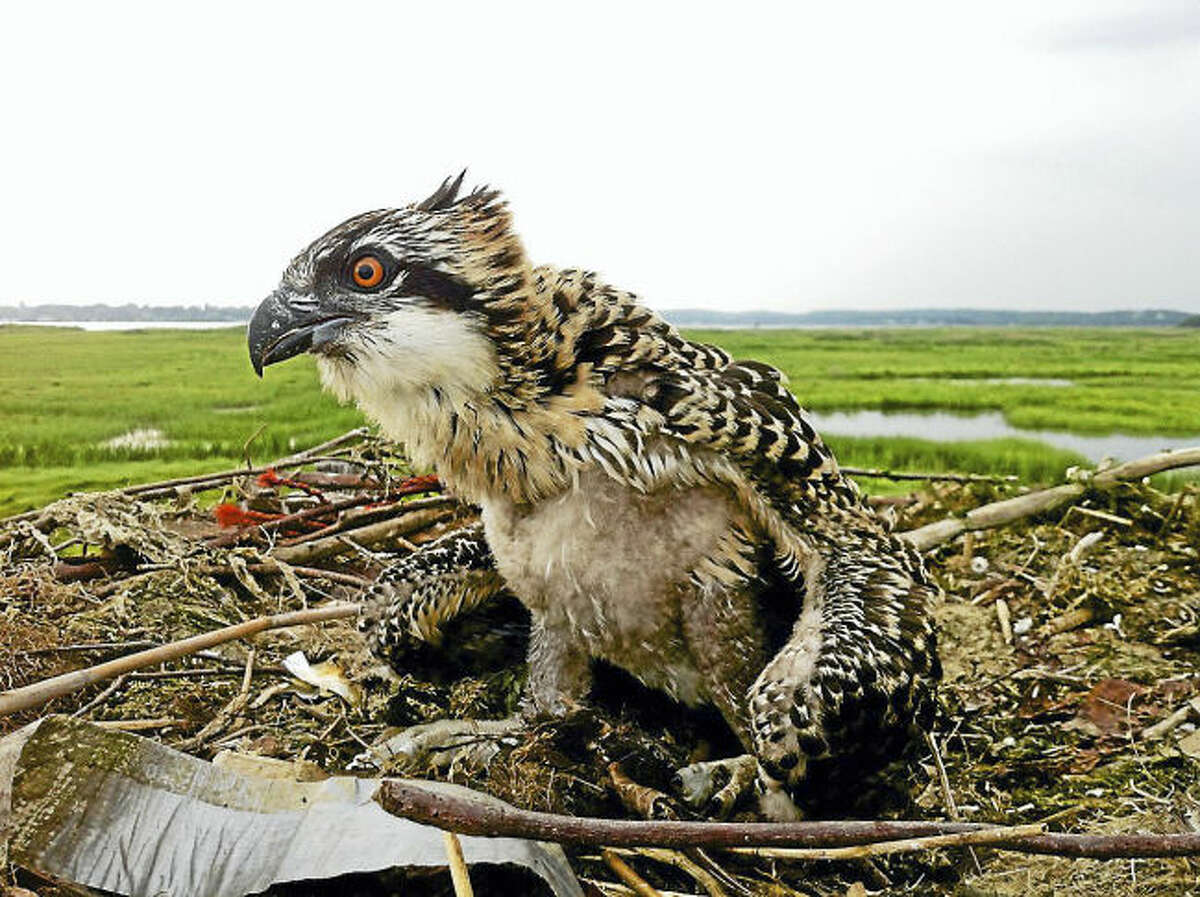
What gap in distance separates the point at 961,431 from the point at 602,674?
195 cm

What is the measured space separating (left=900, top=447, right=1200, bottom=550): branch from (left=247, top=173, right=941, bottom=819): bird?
102cm

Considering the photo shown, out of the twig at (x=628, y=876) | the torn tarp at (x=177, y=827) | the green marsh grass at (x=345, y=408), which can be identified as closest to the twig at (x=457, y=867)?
the torn tarp at (x=177, y=827)

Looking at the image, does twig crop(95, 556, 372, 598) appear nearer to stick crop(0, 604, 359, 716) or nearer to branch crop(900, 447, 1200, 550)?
stick crop(0, 604, 359, 716)

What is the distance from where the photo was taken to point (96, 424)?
2.67m

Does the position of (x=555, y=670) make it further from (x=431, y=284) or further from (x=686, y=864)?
(x=431, y=284)

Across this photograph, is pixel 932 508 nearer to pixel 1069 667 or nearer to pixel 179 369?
pixel 1069 667

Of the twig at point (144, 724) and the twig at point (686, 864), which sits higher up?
the twig at point (144, 724)

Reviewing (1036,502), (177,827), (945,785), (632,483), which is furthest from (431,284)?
(1036,502)

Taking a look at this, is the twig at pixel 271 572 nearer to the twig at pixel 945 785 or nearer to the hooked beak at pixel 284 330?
the hooked beak at pixel 284 330

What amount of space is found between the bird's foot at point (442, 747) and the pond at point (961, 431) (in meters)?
1.77

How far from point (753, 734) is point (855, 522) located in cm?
42

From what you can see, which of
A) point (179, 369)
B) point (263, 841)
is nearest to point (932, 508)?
point (179, 369)

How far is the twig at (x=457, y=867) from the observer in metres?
1.03

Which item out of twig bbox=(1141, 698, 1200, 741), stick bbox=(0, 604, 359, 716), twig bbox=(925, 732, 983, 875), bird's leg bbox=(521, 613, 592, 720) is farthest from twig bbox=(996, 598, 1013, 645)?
stick bbox=(0, 604, 359, 716)
